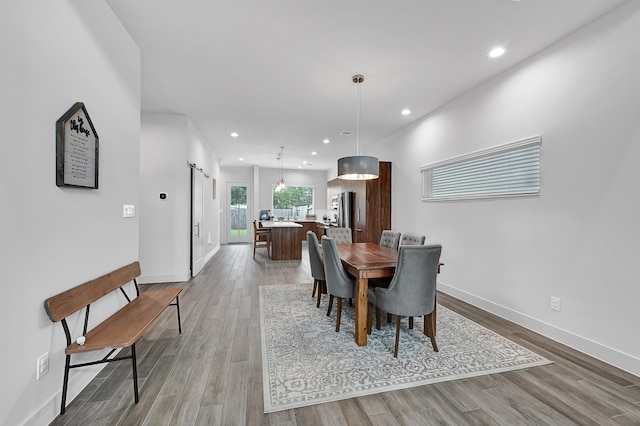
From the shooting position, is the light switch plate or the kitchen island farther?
the kitchen island

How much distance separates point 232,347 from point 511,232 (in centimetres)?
326

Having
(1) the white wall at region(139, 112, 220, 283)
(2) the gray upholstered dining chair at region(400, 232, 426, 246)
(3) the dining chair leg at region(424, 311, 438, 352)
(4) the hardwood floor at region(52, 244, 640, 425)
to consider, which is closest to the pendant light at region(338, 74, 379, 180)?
(2) the gray upholstered dining chair at region(400, 232, 426, 246)

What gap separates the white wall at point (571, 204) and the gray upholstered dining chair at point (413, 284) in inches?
54.1

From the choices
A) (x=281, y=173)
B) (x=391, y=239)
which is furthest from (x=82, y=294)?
(x=281, y=173)

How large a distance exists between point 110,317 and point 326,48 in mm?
3104

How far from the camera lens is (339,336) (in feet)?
9.04

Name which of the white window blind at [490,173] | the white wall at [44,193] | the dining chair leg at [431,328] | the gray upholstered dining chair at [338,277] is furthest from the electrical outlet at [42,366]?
the white window blind at [490,173]

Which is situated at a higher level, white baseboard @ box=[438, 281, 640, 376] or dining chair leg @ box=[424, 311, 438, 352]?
dining chair leg @ box=[424, 311, 438, 352]

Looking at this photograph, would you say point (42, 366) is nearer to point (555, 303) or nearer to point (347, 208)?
point (555, 303)

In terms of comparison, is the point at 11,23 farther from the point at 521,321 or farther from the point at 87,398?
the point at 521,321

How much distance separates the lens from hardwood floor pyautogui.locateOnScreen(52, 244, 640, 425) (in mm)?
1673

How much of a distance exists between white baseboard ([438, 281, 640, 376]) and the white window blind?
1363mm

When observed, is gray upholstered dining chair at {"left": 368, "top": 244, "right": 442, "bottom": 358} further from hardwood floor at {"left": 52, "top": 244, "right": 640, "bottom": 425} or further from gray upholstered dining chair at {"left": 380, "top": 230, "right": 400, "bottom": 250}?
gray upholstered dining chair at {"left": 380, "top": 230, "right": 400, "bottom": 250}

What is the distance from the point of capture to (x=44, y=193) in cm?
158
